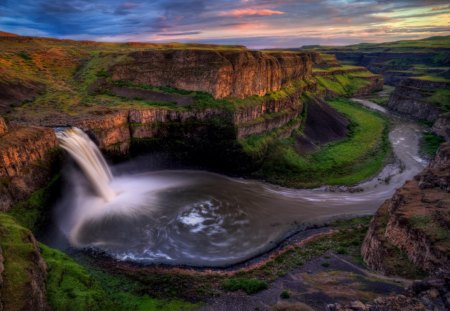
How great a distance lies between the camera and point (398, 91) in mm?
95000

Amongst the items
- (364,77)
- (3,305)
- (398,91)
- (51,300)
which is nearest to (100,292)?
(51,300)

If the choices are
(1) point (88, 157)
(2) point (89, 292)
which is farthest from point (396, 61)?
(2) point (89, 292)

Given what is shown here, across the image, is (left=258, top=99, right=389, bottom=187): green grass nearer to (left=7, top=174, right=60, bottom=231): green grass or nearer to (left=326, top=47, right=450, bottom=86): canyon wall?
(left=7, top=174, right=60, bottom=231): green grass

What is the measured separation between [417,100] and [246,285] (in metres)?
81.8

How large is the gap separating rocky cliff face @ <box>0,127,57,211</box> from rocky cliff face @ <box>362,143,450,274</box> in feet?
93.3

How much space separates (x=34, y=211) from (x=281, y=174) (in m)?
29.7

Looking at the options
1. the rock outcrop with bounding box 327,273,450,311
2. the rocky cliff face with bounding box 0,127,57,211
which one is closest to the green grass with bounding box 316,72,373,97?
the rocky cliff face with bounding box 0,127,57,211

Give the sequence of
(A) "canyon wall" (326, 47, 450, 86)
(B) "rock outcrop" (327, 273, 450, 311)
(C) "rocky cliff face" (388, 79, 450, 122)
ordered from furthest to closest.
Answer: (A) "canyon wall" (326, 47, 450, 86) < (C) "rocky cliff face" (388, 79, 450, 122) < (B) "rock outcrop" (327, 273, 450, 311)

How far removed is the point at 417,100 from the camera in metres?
86.1

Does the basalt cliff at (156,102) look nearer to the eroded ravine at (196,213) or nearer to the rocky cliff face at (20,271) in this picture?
the eroded ravine at (196,213)

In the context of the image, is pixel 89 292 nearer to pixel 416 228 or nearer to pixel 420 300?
pixel 420 300

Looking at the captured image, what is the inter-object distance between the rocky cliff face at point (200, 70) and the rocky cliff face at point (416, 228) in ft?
99.8

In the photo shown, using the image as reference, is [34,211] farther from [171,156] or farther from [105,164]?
[171,156]

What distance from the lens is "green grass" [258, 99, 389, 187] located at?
4553cm
